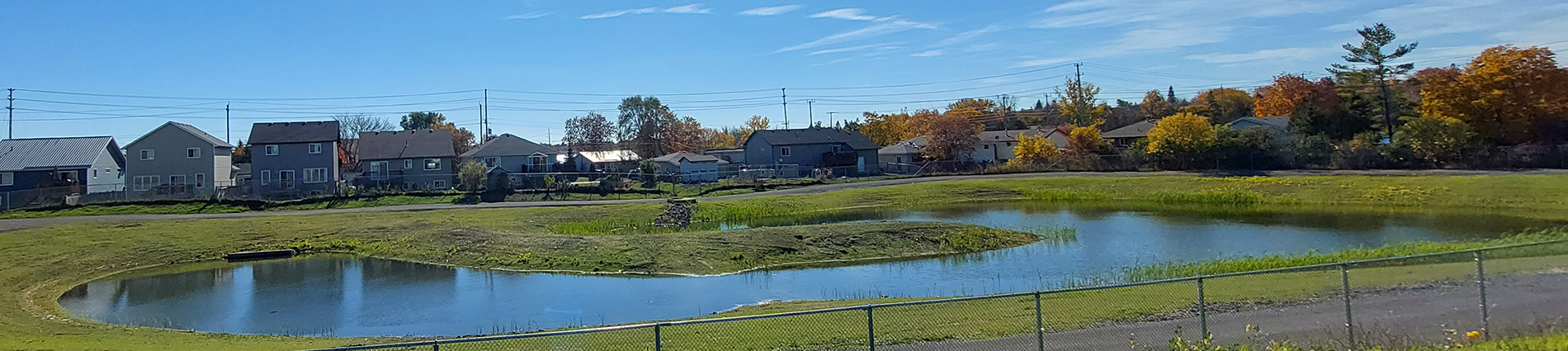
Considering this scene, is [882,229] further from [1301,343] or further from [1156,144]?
[1156,144]

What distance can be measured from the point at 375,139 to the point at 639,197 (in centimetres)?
3291

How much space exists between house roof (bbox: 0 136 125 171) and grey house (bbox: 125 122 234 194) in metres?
2.94

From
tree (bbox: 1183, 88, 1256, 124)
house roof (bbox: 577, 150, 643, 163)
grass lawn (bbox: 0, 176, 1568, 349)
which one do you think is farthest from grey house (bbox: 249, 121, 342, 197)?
tree (bbox: 1183, 88, 1256, 124)

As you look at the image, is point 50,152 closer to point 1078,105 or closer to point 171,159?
point 171,159

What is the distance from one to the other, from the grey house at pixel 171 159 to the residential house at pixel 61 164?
196 centimetres

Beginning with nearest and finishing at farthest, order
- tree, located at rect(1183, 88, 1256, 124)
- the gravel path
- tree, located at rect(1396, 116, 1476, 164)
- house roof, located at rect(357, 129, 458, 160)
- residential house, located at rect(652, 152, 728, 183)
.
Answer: the gravel path → tree, located at rect(1396, 116, 1476, 164) → house roof, located at rect(357, 129, 458, 160) → residential house, located at rect(652, 152, 728, 183) → tree, located at rect(1183, 88, 1256, 124)

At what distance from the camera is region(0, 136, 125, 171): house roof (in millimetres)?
65375

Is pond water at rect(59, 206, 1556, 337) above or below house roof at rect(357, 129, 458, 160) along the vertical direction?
below

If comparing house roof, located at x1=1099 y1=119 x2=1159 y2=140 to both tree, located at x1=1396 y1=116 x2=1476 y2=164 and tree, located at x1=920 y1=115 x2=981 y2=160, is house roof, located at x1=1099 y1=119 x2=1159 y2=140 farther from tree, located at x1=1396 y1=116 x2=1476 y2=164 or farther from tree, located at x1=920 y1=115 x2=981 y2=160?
tree, located at x1=1396 y1=116 x2=1476 y2=164

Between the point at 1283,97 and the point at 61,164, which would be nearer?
the point at 61,164

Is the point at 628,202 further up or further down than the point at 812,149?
further down

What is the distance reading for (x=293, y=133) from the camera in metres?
73.2

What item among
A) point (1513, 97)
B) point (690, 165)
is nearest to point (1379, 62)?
point (1513, 97)

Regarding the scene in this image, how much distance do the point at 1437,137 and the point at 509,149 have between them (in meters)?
73.4
